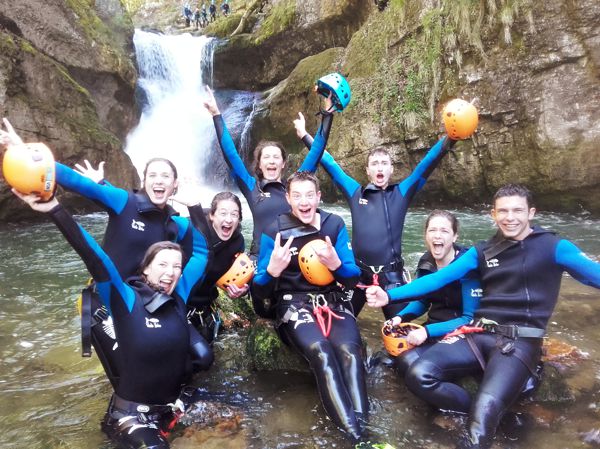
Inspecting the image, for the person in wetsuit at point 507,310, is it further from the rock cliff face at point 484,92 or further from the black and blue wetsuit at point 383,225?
the rock cliff face at point 484,92

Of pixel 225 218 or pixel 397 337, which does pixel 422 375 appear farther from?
pixel 225 218

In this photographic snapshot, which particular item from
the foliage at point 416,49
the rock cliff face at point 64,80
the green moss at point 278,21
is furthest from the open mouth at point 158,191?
the green moss at point 278,21

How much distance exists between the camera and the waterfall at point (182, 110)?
590 inches

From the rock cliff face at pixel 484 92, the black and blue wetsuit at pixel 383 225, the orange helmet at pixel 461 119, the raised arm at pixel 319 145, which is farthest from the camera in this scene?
the rock cliff face at pixel 484 92

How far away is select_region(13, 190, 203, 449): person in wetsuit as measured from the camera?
2514mm

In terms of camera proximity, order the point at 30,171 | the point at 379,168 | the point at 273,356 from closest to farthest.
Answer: the point at 30,171
the point at 273,356
the point at 379,168

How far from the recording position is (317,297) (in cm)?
323

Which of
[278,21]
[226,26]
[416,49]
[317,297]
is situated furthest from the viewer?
[226,26]

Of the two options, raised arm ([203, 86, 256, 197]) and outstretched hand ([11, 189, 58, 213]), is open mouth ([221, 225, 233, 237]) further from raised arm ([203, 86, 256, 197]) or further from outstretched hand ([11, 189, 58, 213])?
outstretched hand ([11, 189, 58, 213])

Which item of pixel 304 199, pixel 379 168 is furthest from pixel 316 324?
pixel 379 168

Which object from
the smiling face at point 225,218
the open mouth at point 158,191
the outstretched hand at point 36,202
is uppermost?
the open mouth at point 158,191

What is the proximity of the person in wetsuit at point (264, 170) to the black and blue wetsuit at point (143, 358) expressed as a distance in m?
1.41

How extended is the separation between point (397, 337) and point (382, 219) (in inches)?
44.3

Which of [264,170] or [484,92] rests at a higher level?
[484,92]
